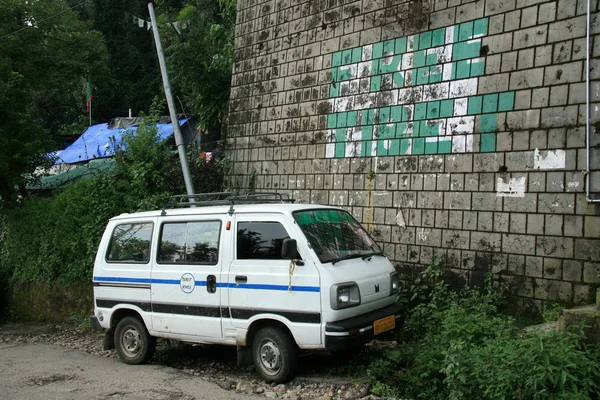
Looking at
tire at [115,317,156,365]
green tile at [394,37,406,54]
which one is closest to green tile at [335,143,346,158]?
green tile at [394,37,406,54]

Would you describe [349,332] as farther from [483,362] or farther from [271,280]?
[483,362]

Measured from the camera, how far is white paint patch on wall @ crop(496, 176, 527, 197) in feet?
22.4

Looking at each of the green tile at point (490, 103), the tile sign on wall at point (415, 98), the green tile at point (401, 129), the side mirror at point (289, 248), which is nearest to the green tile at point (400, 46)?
the tile sign on wall at point (415, 98)

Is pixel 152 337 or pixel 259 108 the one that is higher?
pixel 259 108

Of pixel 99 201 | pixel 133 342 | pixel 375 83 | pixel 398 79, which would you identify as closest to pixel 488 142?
pixel 398 79

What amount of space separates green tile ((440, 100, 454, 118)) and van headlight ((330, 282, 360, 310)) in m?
3.37

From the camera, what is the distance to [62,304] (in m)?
12.4

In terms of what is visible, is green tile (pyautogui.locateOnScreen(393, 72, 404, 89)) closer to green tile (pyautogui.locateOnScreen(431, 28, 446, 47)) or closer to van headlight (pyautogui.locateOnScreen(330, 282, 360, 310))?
green tile (pyautogui.locateOnScreen(431, 28, 446, 47))

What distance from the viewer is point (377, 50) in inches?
344

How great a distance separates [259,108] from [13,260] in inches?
320

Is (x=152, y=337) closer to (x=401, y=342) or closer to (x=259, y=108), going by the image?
(x=401, y=342)

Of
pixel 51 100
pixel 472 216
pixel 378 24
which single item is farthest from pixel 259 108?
pixel 51 100

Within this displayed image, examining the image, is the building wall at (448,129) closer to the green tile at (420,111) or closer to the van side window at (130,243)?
the green tile at (420,111)

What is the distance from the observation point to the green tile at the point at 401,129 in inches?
325
